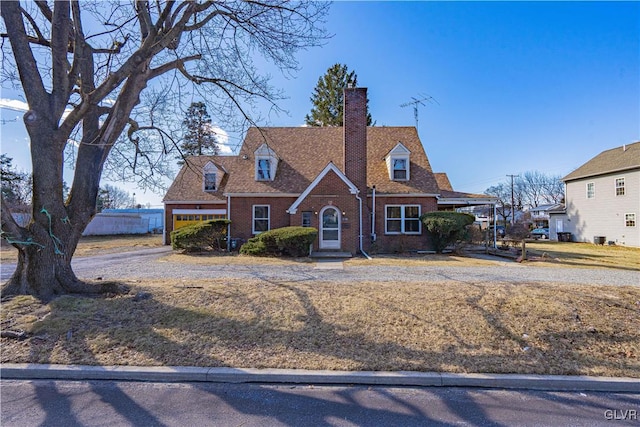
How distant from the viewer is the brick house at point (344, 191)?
15.3m

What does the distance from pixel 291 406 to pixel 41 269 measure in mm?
5763

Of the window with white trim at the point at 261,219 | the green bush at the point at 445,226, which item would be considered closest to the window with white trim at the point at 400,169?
the green bush at the point at 445,226

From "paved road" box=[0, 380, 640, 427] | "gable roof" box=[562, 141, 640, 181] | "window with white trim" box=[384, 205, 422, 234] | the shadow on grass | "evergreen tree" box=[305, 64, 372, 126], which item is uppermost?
"evergreen tree" box=[305, 64, 372, 126]

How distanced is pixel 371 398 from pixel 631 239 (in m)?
29.3

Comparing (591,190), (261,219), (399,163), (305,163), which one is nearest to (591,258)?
(399,163)

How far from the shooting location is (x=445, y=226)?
579 inches

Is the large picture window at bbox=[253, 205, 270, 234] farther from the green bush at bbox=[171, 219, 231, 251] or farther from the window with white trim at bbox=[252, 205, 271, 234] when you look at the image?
the green bush at bbox=[171, 219, 231, 251]

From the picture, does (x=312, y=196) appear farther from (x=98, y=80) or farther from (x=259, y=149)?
(x=98, y=80)

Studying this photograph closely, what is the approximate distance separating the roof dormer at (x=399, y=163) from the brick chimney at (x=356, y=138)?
1.86 metres

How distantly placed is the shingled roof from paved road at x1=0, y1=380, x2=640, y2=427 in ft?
42.1

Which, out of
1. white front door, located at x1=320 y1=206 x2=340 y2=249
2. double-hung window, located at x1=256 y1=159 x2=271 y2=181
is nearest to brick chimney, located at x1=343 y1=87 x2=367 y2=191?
white front door, located at x1=320 y1=206 x2=340 y2=249

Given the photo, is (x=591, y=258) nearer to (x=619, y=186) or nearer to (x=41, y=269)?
(x=619, y=186)

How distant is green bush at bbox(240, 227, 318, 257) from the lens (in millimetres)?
13656

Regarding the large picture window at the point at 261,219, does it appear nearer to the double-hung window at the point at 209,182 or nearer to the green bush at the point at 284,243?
the green bush at the point at 284,243
